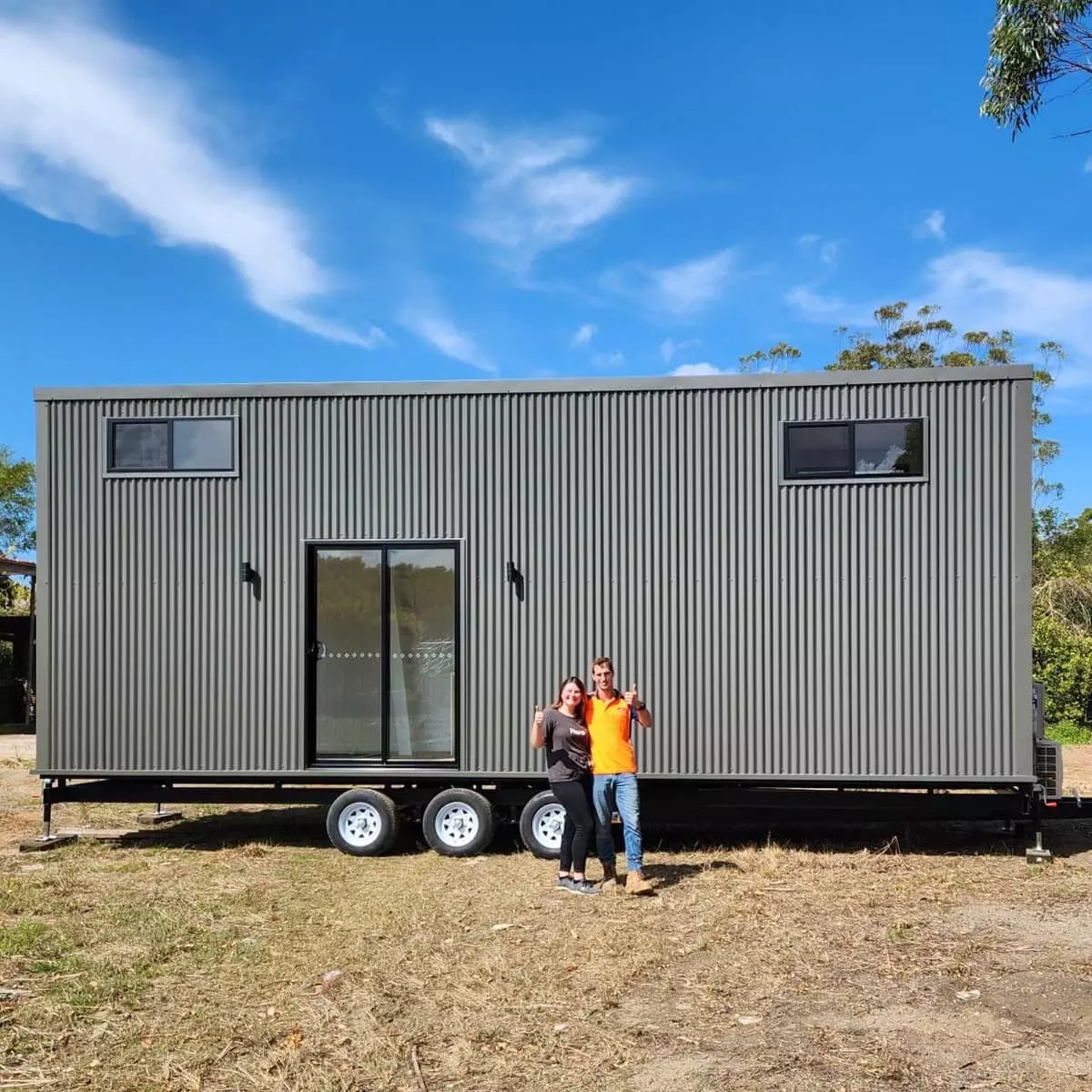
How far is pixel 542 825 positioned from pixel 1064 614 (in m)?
16.3

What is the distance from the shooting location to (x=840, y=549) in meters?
8.08

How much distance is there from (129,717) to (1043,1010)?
6.75 metres

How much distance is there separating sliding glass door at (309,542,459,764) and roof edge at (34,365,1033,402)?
126 centimetres

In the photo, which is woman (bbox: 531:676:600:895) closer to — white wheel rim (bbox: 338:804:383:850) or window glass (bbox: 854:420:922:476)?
white wheel rim (bbox: 338:804:383:850)

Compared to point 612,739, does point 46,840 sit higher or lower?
lower

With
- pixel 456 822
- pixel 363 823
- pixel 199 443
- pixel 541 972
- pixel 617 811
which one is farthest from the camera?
pixel 199 443

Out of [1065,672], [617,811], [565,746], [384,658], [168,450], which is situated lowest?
[617,811]

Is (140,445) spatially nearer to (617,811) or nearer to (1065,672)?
(617,811)

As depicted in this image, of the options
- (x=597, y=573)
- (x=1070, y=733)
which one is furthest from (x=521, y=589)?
(x=1070, y=733)

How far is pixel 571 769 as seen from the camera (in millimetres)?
7125

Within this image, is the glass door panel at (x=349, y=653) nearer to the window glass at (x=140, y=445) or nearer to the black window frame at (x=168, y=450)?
the black window frame at (x=168, y=450)

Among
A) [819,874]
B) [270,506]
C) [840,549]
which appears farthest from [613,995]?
[270,506]

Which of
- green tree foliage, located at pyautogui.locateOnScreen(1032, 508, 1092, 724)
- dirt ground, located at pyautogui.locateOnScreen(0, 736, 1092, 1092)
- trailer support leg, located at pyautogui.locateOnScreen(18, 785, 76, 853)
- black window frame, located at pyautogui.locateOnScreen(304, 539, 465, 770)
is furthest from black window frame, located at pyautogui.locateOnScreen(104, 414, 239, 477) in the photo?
green tree foliage, located at pyautogui.locateOnScreen(1032, 508, 1092, 724)

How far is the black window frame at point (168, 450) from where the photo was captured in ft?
28.2
